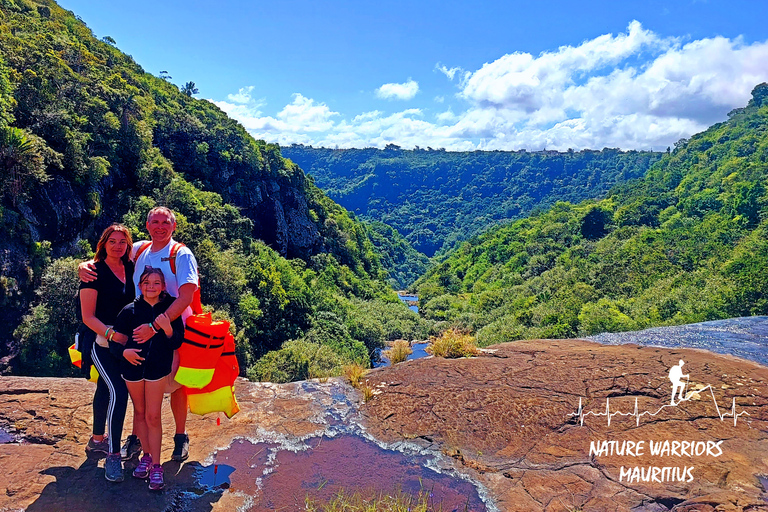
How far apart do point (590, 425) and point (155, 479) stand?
4058mm

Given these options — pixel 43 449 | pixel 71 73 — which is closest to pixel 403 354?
pixel 43 449

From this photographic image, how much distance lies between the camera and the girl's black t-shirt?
365cm

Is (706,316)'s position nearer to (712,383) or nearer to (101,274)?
(712,383)

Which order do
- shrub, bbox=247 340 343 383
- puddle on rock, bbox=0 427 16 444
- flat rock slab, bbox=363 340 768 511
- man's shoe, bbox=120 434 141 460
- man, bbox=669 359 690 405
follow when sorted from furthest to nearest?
shrub, bbox=247 340 343 383 < man, bbox=669 359 690 405 < puddle on rock, bbox=0 427 16 444 < man's shoe, bbox=120 434 141 460 < flat rock slab, bbox=363 340 768 511

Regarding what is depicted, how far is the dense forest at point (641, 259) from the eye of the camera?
21.2 m

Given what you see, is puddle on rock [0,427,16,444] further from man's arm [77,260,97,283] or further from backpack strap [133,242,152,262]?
backpack strap [133,242,152,262]

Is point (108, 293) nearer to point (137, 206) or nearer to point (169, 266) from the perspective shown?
point (169, 266)

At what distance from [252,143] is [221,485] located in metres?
46.5

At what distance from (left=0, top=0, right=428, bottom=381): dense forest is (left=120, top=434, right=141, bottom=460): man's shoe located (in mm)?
3635

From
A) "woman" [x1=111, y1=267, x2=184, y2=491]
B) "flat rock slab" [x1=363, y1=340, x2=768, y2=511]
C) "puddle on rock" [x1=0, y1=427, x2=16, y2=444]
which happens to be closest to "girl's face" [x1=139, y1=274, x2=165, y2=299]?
"woman" [x1=111, y1=267, x2=184, y2=491]

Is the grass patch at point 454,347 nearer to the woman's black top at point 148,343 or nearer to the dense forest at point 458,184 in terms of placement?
the woman's black top at point 148,343

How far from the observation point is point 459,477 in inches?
161

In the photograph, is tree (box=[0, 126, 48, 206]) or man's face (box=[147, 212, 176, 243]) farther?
tree (box=[0, 126, 48, 206])

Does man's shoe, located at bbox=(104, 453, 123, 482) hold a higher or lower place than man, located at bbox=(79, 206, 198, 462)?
lower
